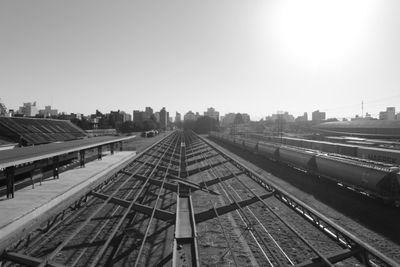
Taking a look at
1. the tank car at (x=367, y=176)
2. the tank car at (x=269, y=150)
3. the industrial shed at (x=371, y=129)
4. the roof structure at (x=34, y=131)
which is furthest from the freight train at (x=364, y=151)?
the industrial shed at (x=371, y=129)

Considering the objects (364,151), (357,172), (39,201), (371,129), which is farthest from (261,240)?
(371,129)

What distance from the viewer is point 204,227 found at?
547 inches

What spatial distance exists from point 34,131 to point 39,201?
20.2m

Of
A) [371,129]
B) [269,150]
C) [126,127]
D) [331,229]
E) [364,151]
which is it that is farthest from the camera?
[126,127]

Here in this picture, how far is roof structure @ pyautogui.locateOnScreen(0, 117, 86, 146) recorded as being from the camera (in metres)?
28.1

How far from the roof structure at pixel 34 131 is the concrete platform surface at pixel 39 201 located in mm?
8389

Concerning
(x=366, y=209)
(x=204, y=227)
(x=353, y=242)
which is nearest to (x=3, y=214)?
(x=204, y=227)

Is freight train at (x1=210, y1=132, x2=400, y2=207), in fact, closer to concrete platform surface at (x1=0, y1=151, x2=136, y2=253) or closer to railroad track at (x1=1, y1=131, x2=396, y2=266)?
railroad track at (x1=1, y1=131, x2=396, y2=266)

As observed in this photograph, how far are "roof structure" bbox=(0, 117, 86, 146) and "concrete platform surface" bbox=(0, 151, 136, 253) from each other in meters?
8.39

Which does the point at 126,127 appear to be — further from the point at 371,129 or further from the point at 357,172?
the point at 357,172

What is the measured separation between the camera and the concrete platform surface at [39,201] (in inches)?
459

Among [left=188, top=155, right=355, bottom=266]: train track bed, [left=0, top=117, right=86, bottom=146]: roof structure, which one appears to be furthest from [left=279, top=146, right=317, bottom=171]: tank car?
[left=0, top=117, right=86, bottom=146]: roof structure

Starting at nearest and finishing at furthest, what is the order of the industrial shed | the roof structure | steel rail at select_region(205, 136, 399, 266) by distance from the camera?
1. steel rail at select_region(205, 136, 399, 266)
2. the roof structure
3. the industrial shed

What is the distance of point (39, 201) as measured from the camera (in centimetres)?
1495
